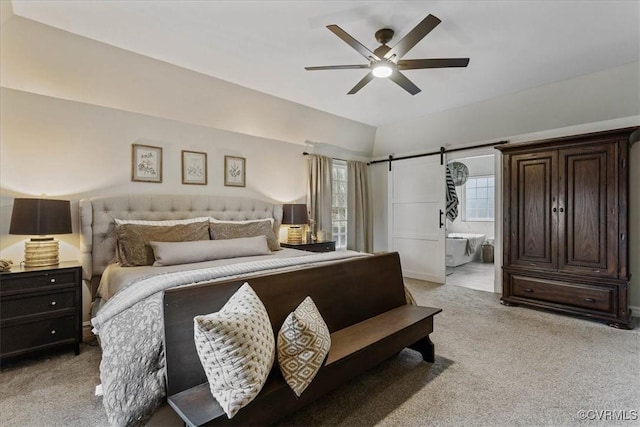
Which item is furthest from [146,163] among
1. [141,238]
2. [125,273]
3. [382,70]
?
[382,70]

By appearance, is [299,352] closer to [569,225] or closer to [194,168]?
[194,168]

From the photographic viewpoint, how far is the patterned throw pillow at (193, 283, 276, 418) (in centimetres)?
129

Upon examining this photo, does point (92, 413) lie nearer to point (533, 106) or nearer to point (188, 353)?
point (188, 353)

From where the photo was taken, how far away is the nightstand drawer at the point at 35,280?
2.35 metres

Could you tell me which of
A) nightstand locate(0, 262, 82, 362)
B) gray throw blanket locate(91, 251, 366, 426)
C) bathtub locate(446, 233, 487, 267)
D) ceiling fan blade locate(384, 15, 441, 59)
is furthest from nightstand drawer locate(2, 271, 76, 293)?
bathtub locate(446, 233, 487, 267)

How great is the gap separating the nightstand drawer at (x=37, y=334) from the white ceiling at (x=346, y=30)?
2.43 m

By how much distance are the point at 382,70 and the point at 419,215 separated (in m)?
3.21

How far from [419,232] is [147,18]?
4.68 m

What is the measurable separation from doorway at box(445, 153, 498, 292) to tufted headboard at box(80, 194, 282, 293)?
13.7ft

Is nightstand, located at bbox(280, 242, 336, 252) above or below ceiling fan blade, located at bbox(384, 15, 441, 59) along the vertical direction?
below

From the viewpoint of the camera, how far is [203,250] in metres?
2.95

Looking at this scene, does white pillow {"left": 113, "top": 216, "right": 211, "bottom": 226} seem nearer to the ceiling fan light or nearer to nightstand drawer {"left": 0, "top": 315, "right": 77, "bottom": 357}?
nightstand drawer {"left": 0, "top": 315, "right": 77, "bottom": 357}

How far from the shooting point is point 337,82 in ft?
12.4

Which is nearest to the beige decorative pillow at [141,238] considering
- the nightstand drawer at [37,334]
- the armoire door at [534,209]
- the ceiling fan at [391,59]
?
the nightstand drawer at [37,334]
